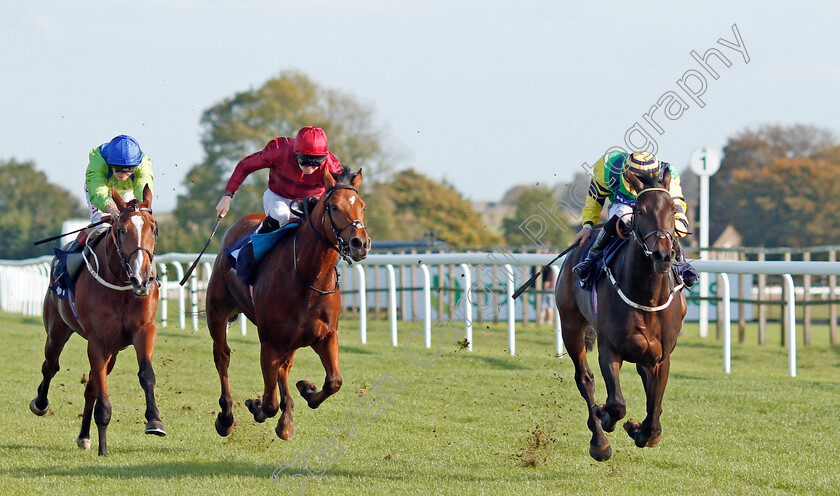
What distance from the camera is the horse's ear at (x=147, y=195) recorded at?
19.5 ft

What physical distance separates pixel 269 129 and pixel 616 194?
28.3 meters

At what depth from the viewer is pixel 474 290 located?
378 inches

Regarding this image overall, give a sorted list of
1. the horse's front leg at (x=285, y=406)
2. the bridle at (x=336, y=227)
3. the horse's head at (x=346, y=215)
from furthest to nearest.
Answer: the horse's front leg at (x=285, y=406) < the bridle at (x=336, y=227) < the horse's head at (x=346, y=215)

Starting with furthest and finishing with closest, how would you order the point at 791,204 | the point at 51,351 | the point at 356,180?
the point at 791,204, the point at 51,351, the point at 356,180

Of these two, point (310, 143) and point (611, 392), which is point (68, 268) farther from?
point (611, 392)

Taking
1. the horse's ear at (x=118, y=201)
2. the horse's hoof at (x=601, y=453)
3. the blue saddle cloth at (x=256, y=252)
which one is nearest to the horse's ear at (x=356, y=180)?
the blue saddle cloth at (x=256, y=252)

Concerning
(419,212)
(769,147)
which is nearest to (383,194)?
(419,212)

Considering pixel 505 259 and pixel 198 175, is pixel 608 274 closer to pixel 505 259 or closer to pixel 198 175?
pixel 505 259

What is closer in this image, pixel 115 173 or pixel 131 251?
pixel 131 251

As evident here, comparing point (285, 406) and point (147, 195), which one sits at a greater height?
point (147, 195)

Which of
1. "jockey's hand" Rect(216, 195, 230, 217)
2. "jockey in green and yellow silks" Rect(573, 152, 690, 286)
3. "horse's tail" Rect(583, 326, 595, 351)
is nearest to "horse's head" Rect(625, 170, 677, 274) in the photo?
"jockey in green and yellow silks" Rect(573, 152, 690, 286)

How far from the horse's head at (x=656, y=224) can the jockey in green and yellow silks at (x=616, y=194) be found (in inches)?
4.7

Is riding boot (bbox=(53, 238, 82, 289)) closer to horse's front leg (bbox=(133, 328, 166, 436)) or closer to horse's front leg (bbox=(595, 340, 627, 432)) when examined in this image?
horse's front leg (bbox=(133, 328, 166, 436))

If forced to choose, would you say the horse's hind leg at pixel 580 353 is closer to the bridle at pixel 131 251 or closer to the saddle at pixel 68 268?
the bridle at pixel 131 251
